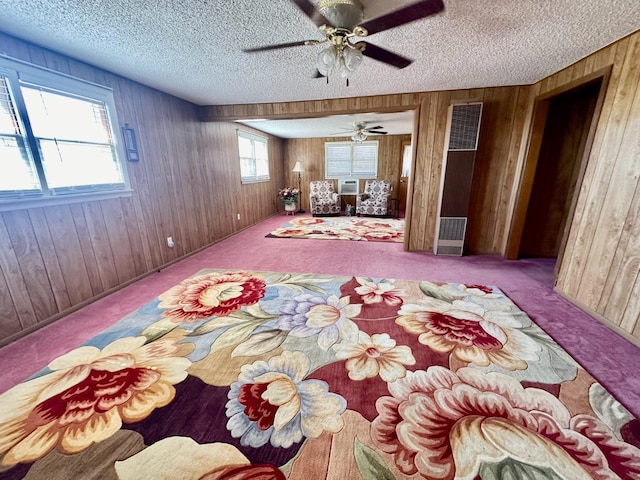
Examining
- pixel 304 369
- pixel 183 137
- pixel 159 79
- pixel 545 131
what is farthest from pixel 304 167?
pixel 304 369

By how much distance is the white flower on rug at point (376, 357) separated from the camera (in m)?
1.58

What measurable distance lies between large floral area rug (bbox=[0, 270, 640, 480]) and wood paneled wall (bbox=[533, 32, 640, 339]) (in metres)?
0.66

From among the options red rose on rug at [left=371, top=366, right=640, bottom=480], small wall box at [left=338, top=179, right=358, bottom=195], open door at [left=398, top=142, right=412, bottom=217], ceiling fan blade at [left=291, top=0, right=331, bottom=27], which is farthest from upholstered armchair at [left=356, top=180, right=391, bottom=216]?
red rose on rug at [left=371, top=366, right=640, bottom=480]

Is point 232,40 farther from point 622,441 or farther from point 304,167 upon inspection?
point 304,167

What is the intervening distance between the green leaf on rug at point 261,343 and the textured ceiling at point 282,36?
2217mm

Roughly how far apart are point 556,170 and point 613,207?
63.9 inches

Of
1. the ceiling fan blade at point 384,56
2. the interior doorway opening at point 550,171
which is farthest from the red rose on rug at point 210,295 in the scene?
the interior doorway opening at point 550,171

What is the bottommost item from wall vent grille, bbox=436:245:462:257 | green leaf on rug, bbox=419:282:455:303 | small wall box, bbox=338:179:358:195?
green leaf on rug, bbox=419:282:455:303

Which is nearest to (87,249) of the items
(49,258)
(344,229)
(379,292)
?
(49,258)

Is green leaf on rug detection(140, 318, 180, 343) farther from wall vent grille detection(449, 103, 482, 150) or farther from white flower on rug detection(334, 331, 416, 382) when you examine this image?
wall vent grille detection(449, 103, 482, 150)

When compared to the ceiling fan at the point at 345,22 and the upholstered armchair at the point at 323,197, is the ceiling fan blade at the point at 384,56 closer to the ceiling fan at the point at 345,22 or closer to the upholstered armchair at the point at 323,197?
the ceiling fan at the point at 345,22

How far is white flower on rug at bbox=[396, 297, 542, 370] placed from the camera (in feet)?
5.58

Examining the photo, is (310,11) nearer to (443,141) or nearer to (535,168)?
(443,141)

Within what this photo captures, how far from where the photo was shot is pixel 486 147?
3498 mm
